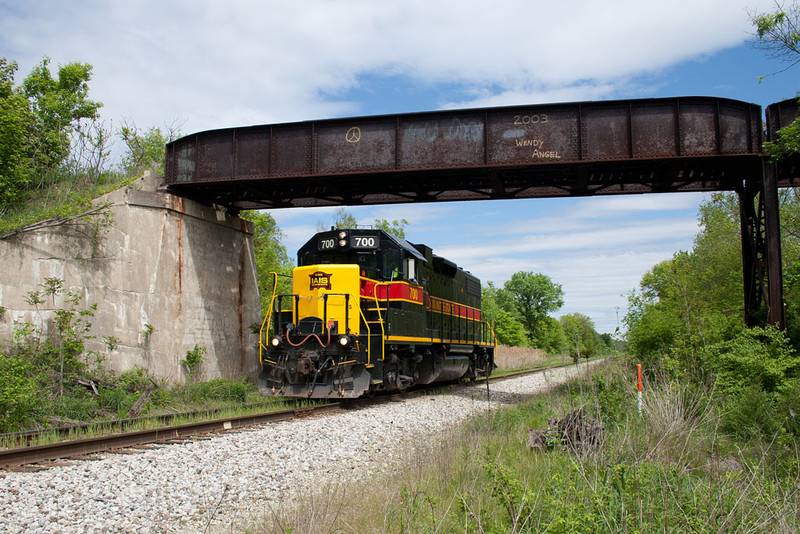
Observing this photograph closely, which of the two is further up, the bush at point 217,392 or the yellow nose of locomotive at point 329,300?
the yellow nose of locomotive at point 329,300

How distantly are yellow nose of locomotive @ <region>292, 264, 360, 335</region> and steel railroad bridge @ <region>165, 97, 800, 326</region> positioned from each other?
298cm

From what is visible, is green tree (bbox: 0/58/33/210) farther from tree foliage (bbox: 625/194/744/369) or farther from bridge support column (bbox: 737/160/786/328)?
bridge support column (bbox: 737/160/786/328)

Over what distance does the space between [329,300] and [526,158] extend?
5.67 m

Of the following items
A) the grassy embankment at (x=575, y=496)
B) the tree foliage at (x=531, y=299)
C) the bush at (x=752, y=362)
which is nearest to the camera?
the grassy embankment at (x=575, y=496)

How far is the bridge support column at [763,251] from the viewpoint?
12.9 m

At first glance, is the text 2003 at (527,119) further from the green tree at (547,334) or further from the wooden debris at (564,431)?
the green tree at (547,334)

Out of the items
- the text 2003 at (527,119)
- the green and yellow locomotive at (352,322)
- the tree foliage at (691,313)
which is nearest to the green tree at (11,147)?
the green and yellow locomotive at (352,322)

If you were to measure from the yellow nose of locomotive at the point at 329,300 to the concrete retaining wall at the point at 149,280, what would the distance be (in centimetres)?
394

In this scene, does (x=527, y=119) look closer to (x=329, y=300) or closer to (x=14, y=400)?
(x=329, y=300)

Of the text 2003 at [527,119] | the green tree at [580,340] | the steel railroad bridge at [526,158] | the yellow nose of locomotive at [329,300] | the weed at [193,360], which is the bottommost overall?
the weed at [193,360]

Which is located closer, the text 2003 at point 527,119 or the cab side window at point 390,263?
the cab side window at point 390,263

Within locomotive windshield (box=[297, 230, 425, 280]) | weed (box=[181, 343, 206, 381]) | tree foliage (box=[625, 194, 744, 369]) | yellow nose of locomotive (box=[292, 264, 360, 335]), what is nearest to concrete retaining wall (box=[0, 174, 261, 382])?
weed (box=[181, 343, 206, 381])

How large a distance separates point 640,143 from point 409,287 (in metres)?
6.25

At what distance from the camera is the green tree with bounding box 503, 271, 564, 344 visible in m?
80.8
